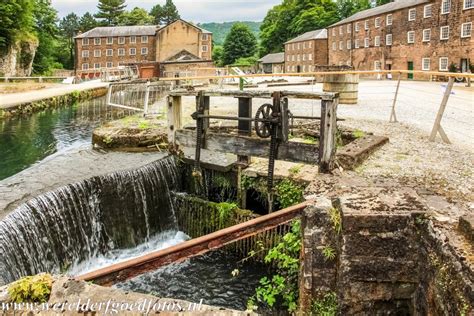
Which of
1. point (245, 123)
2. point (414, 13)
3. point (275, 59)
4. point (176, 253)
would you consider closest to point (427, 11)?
point (414, 13)

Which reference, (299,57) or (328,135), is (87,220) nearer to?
(328,135)

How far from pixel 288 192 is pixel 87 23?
9956 cm

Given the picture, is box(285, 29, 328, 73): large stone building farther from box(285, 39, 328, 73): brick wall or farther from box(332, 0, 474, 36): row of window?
box(332, 0, 474, 36): row of window

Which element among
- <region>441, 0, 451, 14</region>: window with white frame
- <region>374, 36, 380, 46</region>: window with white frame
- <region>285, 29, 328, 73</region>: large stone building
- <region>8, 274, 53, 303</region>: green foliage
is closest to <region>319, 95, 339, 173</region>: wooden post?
<region>8, 274, 53, 303</region>: green foliage

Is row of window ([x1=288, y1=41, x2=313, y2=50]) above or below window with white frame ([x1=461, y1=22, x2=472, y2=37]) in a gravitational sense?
above

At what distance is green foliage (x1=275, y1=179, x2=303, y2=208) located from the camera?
6.86 m

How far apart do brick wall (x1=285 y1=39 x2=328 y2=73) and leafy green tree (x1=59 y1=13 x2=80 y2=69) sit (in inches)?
1598

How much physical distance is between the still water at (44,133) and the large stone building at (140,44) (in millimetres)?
38737

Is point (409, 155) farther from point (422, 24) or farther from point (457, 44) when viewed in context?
point (422, 24)

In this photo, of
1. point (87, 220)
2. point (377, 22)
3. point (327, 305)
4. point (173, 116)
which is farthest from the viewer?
point (377, 22)

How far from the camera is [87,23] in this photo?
94375 mm

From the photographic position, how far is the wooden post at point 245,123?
24.2 ft

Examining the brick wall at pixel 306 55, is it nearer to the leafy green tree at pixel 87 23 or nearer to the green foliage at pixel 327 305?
the leafy green tree at pixel 87 23

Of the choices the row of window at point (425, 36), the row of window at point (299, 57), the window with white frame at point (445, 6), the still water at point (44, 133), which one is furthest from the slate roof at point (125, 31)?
the still water at point (44, 133)
